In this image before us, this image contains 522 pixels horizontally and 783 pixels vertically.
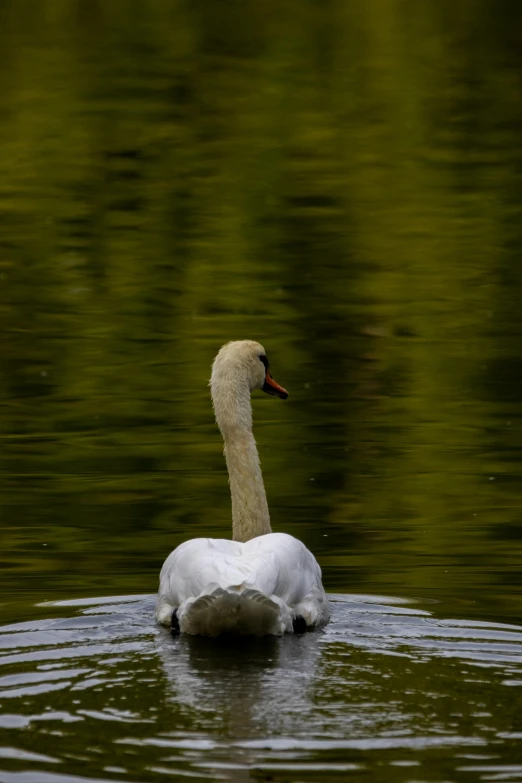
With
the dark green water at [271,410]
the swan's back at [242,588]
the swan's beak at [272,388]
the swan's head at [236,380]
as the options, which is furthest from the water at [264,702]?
the swan's beak at [272,388]

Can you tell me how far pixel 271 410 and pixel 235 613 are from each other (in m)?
8.24

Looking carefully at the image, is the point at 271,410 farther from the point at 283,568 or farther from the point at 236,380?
the point at 283,568

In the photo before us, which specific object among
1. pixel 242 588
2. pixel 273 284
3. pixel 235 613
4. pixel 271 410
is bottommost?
pixel 273 284

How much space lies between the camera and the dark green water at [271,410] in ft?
26.9

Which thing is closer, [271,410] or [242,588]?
[242,588]

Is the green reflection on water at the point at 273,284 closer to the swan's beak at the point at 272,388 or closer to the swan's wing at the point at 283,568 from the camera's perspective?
the swan's beak at the point at 272,388

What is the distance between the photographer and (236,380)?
12469 millimetres

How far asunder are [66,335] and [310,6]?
37765mm

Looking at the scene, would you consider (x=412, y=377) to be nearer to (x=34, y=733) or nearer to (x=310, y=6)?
(x=34, y=733)

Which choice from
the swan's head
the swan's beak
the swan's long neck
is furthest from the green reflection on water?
the swan's head

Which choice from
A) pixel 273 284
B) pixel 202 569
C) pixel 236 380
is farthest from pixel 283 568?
pixel 273 284

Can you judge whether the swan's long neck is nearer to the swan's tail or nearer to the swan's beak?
the swan's beak

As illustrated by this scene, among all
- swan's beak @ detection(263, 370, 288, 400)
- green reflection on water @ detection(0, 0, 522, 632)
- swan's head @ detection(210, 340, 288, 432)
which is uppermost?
swan's head @ detection(210, 340, 288, 432)

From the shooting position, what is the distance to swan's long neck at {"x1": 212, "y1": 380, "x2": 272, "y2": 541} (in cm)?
1174
